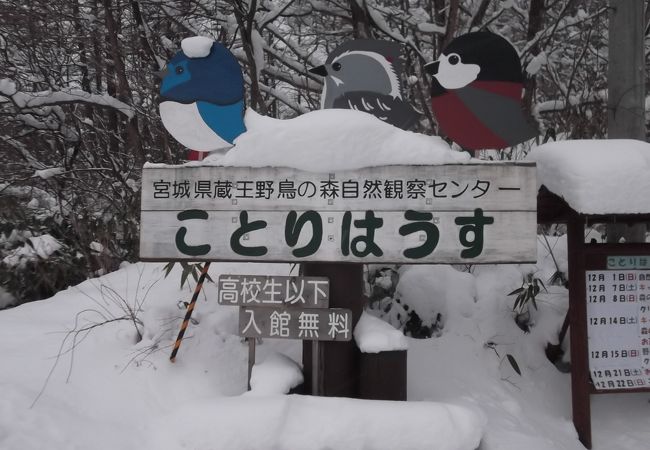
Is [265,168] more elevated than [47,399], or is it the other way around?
[265,168]

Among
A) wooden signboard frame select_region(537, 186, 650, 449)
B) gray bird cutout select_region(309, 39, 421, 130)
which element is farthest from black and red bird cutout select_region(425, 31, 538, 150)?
wooden signboard frame select_region(537, 186, 650, 449)

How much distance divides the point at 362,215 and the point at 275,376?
119 cm

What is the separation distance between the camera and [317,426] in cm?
288

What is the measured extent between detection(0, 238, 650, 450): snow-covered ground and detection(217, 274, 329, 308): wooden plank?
1.59 ft

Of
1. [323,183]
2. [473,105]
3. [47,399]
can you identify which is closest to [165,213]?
[323,183]

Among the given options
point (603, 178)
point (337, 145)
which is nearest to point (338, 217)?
point (337, 145)

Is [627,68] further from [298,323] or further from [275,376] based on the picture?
[275,376]

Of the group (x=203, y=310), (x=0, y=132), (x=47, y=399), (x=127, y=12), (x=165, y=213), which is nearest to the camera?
(x=47, y=399)

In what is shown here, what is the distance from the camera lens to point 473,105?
3.31 metres

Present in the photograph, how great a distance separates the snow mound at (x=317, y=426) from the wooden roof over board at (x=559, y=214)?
1.64m

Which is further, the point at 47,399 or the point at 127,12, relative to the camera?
the point at 127,12

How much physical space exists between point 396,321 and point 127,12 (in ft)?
21.2

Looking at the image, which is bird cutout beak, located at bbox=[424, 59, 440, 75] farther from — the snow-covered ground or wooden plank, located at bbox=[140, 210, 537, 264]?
the snow-covered ground

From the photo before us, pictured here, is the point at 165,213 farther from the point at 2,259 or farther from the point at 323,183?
the point at 2,259
